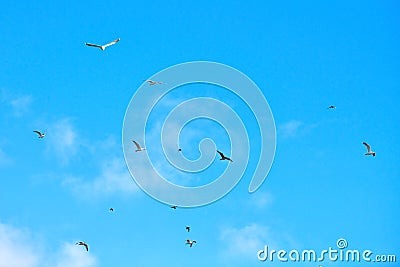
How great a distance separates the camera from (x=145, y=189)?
147 ft

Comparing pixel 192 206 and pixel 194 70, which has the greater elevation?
pixel 194 70

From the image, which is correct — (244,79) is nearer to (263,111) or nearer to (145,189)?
(263,111)

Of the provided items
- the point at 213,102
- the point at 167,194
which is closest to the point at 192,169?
the point at 167,194

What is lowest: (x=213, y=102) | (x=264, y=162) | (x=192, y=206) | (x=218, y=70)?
(x=192, y=206)

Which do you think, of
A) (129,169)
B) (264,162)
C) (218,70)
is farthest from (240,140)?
(129,169)

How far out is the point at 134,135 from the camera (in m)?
46.5

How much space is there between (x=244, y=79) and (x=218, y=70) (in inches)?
87.7

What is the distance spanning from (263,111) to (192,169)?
7.25 meters

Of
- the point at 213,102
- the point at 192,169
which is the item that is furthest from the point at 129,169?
the point at 213,102

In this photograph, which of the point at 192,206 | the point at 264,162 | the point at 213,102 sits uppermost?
the point at 213,102

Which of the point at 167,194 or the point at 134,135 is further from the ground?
the point at 134,135

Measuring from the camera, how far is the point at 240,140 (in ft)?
151

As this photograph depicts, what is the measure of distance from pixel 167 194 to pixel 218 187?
4.34m

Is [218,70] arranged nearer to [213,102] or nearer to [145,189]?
[213,102]
